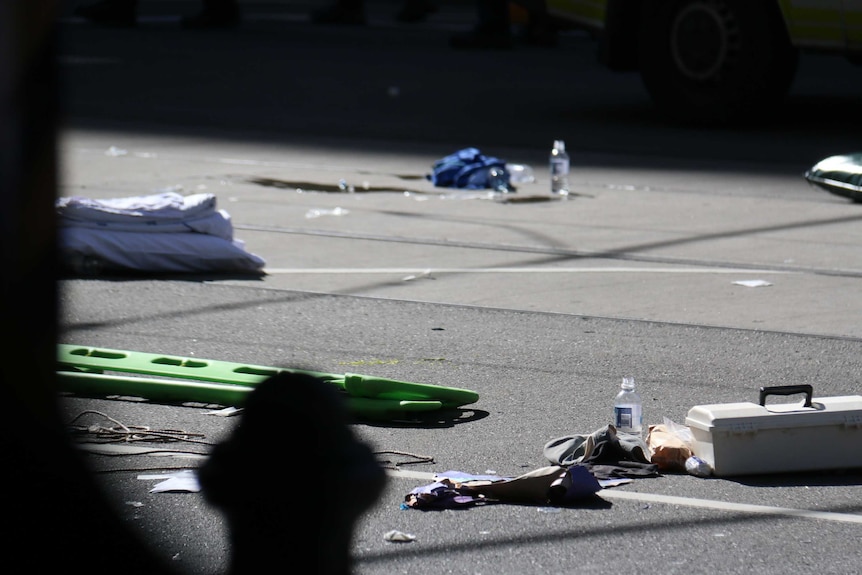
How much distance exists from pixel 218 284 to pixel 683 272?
2.35 m

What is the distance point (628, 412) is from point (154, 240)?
357cm

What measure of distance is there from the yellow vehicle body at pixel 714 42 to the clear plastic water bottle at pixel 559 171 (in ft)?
8.15

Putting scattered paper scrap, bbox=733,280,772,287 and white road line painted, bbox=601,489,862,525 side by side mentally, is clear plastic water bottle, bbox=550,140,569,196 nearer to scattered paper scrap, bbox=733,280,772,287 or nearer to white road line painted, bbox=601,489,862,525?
scattered paper scrap, bbox=733,280,772,287

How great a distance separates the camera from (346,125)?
13.5 m

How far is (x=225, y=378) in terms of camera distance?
16.4ft

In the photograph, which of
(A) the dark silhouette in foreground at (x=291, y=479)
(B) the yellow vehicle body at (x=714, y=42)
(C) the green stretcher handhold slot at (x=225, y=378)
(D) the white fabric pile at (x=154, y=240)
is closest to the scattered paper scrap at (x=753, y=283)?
(D) the white fabric pile at (x=154, y=240)

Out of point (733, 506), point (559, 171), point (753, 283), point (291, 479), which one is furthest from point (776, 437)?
point (559, 171)

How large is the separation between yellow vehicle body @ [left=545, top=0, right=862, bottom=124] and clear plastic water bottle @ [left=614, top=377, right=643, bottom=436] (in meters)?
7.10

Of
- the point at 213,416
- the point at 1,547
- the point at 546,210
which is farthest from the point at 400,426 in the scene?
the point at 546,210

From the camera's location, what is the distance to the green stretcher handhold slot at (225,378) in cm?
468

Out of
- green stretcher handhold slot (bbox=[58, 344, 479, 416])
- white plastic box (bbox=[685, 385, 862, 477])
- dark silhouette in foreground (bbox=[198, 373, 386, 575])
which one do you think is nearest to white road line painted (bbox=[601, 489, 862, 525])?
white plastic box (bbox=[685, 385, 862, 477])

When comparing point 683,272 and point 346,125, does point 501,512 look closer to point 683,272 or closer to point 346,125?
point 683,272

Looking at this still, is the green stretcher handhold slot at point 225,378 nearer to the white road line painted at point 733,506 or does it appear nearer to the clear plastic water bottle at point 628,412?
the clear plastic water bottle at point 628,412

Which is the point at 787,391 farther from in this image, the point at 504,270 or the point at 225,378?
the point at 504,270
